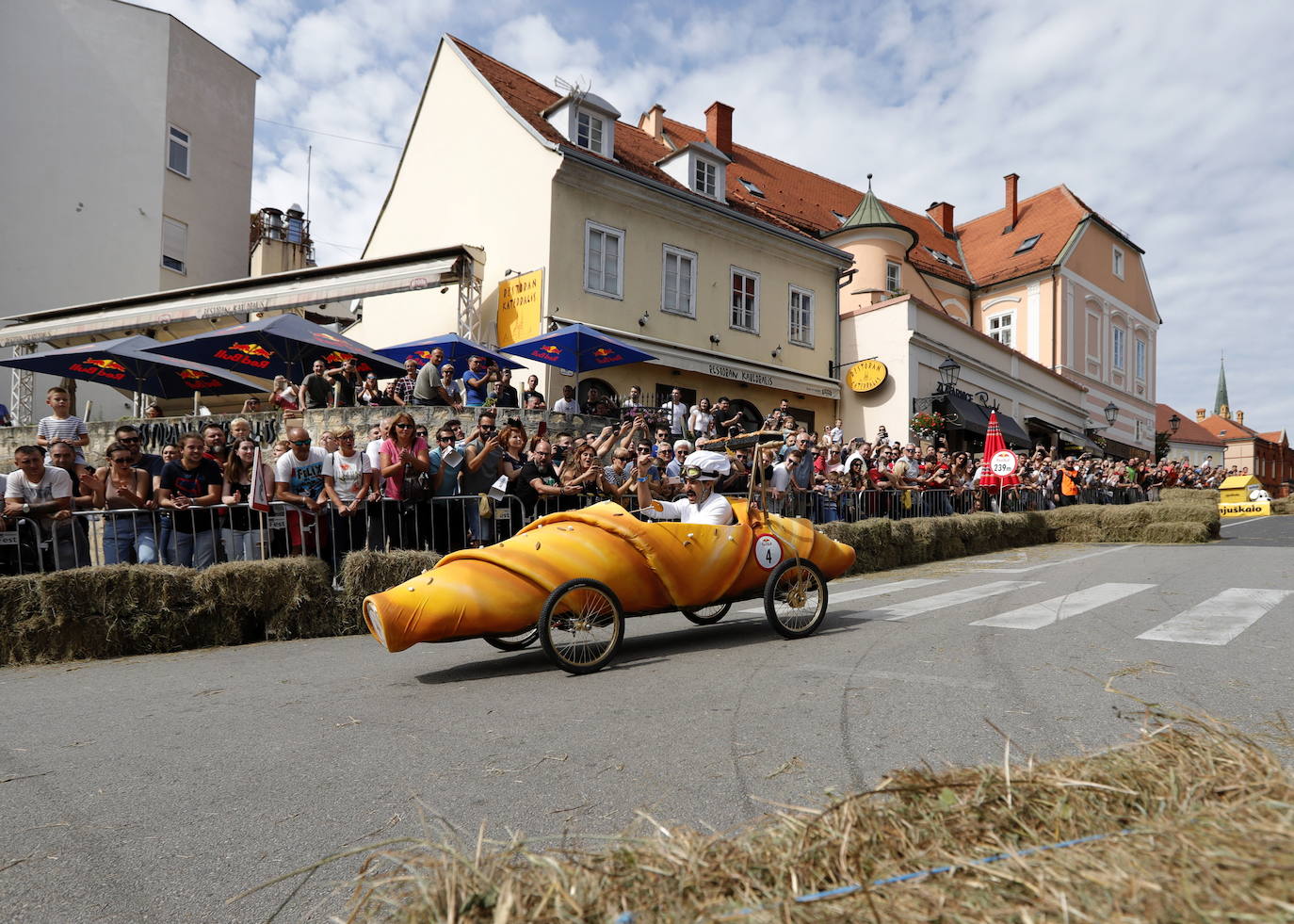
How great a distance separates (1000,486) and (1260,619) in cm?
1224

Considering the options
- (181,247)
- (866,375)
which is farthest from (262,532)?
(181,247)

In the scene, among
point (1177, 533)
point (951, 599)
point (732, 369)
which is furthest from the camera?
point (732, 369)

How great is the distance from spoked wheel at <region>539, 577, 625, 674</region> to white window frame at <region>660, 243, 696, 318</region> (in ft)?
58.0

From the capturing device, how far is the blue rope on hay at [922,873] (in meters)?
1.51

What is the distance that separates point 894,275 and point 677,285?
40.4 feet

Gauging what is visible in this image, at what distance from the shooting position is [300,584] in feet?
26.3

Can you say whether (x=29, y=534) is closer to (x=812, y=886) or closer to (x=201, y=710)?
(x=201, y=710)

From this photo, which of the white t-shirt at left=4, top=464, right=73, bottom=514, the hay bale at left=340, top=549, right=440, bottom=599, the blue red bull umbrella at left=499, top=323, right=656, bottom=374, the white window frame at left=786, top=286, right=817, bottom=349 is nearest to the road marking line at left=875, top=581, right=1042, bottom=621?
the hay bale at left=340, top=549, right=440, bottom=599

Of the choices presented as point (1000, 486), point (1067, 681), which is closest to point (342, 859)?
point (1067, 681)

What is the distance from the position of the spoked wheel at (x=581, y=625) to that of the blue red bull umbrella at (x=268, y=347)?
393 inches

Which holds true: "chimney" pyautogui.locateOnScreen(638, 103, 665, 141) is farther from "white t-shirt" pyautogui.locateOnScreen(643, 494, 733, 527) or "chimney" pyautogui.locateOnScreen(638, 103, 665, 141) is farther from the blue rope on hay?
the blue rope on hay

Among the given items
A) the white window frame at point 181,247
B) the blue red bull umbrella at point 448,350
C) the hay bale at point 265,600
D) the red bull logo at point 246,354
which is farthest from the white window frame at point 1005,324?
the hay bale at point 265,600

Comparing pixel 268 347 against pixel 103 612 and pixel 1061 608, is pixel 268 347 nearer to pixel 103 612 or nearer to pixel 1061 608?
pixel 103 612

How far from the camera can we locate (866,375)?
27.1m
